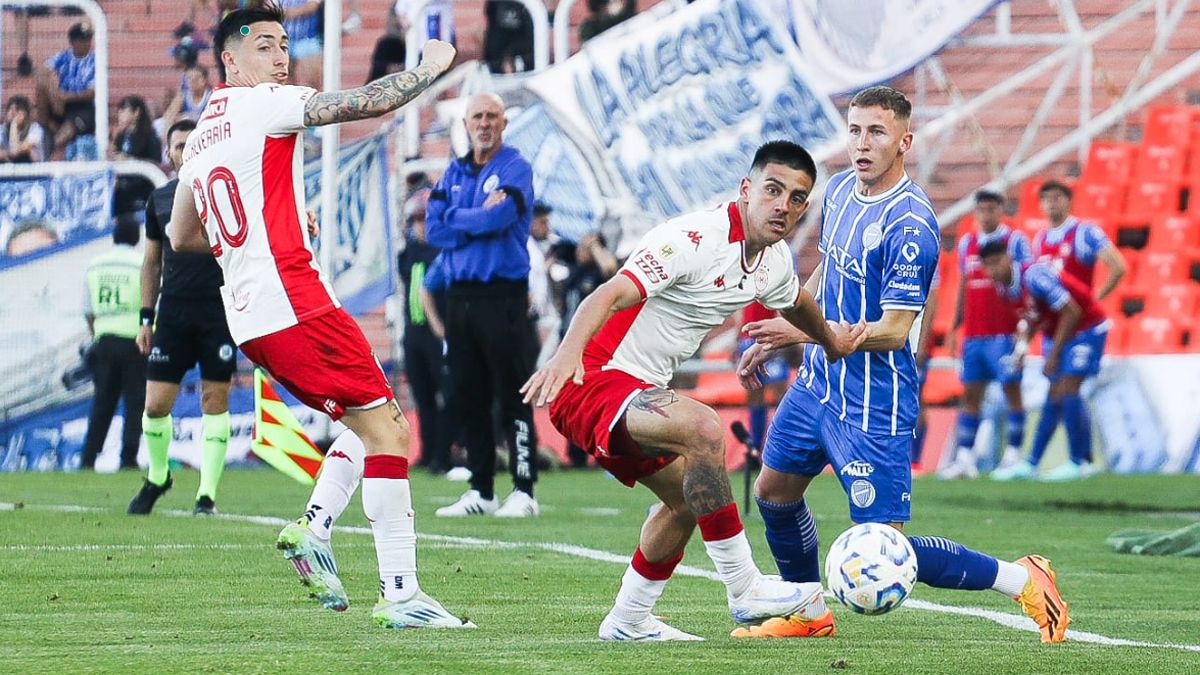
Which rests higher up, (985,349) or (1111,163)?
(1111,163)

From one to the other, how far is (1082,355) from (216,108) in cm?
1091

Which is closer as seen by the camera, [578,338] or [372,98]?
[578,338]

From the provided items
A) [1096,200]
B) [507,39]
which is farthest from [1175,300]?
[507,39]

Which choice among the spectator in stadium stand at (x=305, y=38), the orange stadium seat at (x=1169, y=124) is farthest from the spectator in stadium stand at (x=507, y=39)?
→ the orange stadium seat at (x=1169, y=124)

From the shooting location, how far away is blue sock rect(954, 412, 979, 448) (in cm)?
1667

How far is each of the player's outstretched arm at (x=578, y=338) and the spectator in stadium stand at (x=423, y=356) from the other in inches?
389

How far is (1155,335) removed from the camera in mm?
18891

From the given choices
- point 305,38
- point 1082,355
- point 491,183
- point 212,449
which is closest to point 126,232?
point 305,38

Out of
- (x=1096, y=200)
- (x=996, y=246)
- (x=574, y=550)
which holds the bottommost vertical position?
(x=574, y=550)

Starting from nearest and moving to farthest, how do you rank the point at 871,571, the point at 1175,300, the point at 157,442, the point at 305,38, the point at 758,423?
the point at 871,571 → the point at 157,442 → the point at 758,423 → the point at 305,38 → the point at 1175,300

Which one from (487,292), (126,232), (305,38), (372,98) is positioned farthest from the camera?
(305,38)

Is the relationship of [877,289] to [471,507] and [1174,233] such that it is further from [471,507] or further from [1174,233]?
[1174,233]

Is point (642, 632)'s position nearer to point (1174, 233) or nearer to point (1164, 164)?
point (1174, 233)

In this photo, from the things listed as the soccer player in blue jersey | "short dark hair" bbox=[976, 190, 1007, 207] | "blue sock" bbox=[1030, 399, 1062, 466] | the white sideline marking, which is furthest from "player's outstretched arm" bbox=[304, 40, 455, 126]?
"blue sock" bbox=[1030, 399, 1062, 466]
